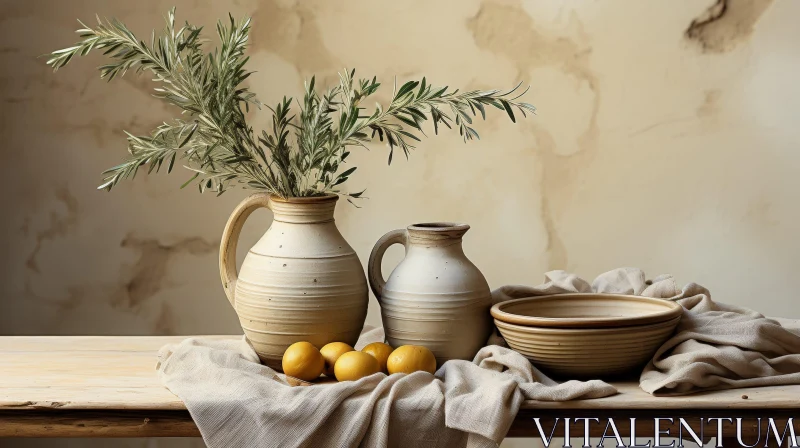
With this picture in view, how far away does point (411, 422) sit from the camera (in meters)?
1.25

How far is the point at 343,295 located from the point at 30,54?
149 cm

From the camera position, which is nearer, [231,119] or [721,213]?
[231,119]

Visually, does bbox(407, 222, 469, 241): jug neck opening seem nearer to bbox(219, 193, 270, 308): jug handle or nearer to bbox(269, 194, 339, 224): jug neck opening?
bbox(269, 194, 339, 224): jug neck opening

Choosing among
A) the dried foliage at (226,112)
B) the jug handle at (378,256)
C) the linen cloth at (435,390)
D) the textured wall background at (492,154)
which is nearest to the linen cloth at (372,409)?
the linen cloth at (435,390)

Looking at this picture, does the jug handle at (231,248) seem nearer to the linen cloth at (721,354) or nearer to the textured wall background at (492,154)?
the linen cloth at (721,354)

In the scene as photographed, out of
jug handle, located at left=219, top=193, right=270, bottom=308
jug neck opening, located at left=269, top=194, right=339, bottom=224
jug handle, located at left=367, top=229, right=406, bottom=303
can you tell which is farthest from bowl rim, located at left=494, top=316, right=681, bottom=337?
jug handle, located at left=219, top=193, right=270, bottom=308

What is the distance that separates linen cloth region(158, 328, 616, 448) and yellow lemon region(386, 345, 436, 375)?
0.03 meters

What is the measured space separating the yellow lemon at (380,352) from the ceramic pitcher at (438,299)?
0.04m

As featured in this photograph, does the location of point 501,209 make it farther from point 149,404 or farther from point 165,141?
point 149,404

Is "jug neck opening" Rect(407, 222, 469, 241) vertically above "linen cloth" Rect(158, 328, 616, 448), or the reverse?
"jug neck opening" Rect(407, 222, 469, 241)

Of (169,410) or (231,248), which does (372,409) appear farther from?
(231,248)

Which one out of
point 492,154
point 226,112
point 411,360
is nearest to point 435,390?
point 411,360

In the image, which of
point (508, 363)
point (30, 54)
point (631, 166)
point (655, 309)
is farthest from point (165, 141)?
point (631, 166)

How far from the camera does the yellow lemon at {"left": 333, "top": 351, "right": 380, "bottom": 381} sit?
1.34 meters
